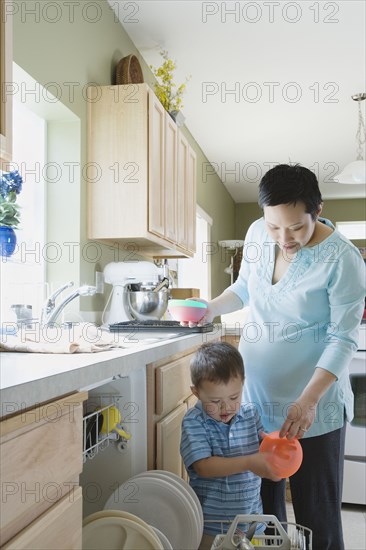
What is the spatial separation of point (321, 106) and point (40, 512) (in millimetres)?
4262

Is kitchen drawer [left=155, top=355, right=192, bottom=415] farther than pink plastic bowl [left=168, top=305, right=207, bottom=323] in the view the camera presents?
No

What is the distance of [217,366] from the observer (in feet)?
4.90

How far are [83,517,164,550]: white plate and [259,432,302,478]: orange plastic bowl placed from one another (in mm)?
343

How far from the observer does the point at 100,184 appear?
2693 millimetres

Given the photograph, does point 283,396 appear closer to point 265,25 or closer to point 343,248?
point 343,248

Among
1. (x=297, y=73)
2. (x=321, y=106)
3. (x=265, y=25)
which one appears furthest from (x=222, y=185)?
(x=265, y=25)

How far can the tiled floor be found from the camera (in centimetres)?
251

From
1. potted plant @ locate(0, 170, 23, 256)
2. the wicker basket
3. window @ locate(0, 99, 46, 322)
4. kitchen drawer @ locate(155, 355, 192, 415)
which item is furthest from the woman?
the wicker basket

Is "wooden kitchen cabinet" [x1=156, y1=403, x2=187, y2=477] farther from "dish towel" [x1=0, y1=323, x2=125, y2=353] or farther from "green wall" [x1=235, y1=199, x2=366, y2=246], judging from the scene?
"green wall" [x1=235, y1=199, x2=366, y2=246]

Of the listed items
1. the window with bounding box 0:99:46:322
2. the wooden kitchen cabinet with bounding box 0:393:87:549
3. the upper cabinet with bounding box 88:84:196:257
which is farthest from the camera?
the upper cabinet with bounding box 88:84:196:257

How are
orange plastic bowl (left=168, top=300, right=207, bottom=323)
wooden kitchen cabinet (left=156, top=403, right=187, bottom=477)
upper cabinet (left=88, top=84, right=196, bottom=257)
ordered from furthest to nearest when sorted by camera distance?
1. upper cabinet (left=88, top=84, right=196, bottom=257)
2. orange plastic bowl (left=168, top=300, right=207, bottom=323)
3. wooden kitchen cabinet (left=156, top=403, right=187, bottom=477)

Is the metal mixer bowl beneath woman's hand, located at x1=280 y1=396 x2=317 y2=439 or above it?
above

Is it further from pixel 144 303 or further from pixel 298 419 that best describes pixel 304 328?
pixel 144 303

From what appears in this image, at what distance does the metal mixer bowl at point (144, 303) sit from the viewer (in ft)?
8.80
